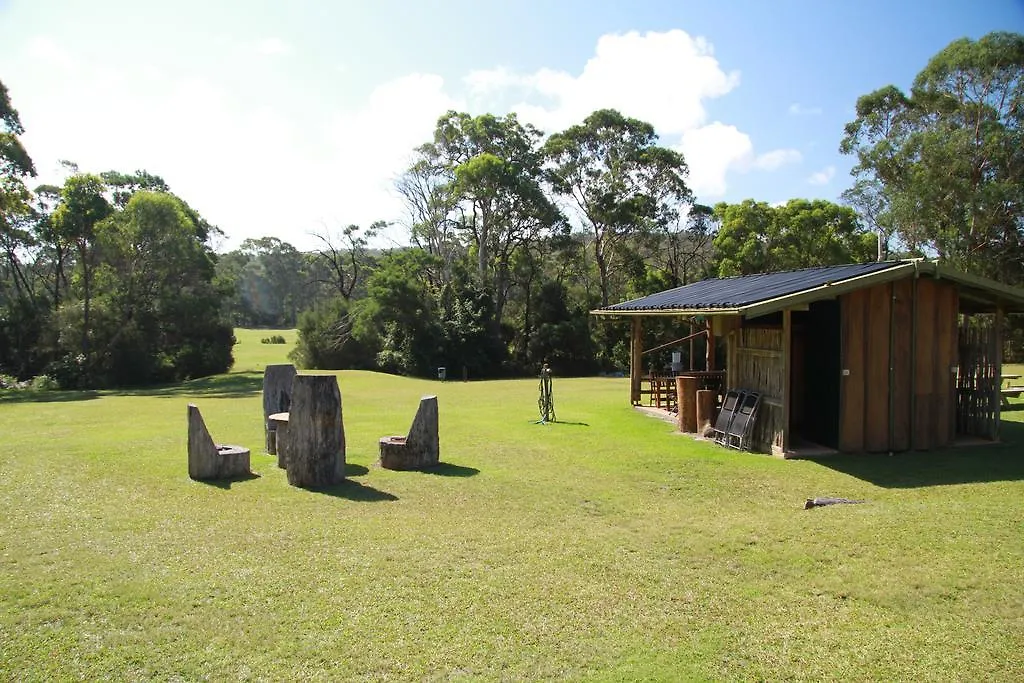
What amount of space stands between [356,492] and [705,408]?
715 centimetres

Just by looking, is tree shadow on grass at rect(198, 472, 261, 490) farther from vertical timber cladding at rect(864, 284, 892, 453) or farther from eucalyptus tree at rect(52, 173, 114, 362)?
eucalyptus tree at rect(52, 173, 114, 362)

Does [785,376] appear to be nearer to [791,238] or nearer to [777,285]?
[777,285]

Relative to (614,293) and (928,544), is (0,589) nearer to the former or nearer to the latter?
(928,544)

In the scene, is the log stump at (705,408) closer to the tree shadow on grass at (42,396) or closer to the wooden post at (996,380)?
the wooden post at (996,380)

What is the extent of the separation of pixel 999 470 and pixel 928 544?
4713mm

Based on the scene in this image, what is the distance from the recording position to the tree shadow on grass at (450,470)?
376 inches

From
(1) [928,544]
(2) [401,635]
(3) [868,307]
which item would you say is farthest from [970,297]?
(2) [401,635]

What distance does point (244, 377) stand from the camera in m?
30.2

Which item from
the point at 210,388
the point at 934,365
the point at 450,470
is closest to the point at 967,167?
the point at 934,365

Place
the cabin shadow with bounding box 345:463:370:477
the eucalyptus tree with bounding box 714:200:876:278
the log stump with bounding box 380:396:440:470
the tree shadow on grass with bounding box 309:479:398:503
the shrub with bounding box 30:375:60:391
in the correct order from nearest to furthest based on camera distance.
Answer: the tree shadow on grass with bounding box 309:479:398:503
the cabin shadow with bounding box 345:463:370:477
the log stump with bounding box 380:396:440:470
the shrub with bounding box 30:375:60:391
the eucalyptus tree with bounding box 714:200:876:278

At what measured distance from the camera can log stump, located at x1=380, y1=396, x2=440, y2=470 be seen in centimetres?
982

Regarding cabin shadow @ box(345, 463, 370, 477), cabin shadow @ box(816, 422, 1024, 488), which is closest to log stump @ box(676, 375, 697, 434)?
cabin shadow @ box(816, 422, 1024, 488)

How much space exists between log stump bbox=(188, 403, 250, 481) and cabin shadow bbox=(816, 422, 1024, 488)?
27.0 ft

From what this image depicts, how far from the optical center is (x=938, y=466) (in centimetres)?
998
